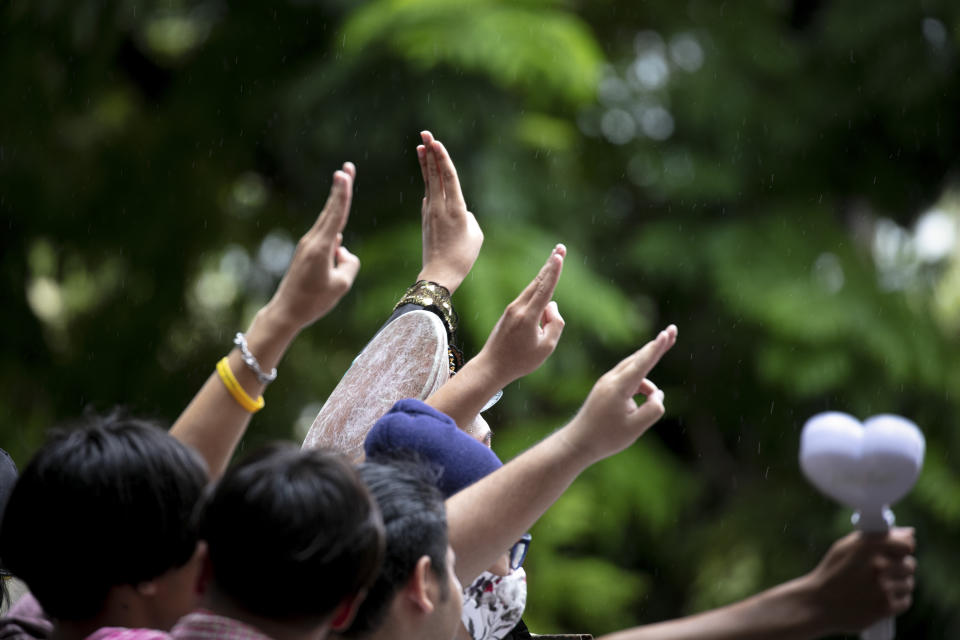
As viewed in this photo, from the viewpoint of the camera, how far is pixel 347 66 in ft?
18.2

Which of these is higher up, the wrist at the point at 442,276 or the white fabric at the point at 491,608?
the wrist at the point at 442,276

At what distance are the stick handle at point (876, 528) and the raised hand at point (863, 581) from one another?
1 cm

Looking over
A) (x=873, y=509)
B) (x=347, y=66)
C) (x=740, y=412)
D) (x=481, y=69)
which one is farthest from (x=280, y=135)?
(x=873, y=509)

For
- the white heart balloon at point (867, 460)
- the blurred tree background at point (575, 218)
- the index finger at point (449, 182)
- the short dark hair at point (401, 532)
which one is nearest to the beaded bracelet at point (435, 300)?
the index finger at point (449, 182)

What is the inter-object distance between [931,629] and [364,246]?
3.66 meters

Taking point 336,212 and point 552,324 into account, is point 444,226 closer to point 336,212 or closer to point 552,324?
point 552,324

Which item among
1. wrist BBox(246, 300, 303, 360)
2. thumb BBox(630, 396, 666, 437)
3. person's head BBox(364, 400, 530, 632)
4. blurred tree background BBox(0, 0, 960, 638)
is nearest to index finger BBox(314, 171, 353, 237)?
wrist BBox(246, 300, 303, 360)

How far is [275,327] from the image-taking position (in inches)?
62.1

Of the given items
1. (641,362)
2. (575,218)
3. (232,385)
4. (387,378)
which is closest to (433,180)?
(387,378)

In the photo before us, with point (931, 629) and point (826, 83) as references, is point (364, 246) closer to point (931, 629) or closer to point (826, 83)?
point (826, 83)

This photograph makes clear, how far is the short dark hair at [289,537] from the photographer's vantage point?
121 centimetres

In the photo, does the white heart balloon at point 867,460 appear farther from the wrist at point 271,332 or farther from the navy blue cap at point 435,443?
the wrist at point 271,332

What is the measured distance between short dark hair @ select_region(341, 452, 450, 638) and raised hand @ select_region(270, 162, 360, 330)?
0.25m

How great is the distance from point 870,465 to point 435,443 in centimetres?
54
